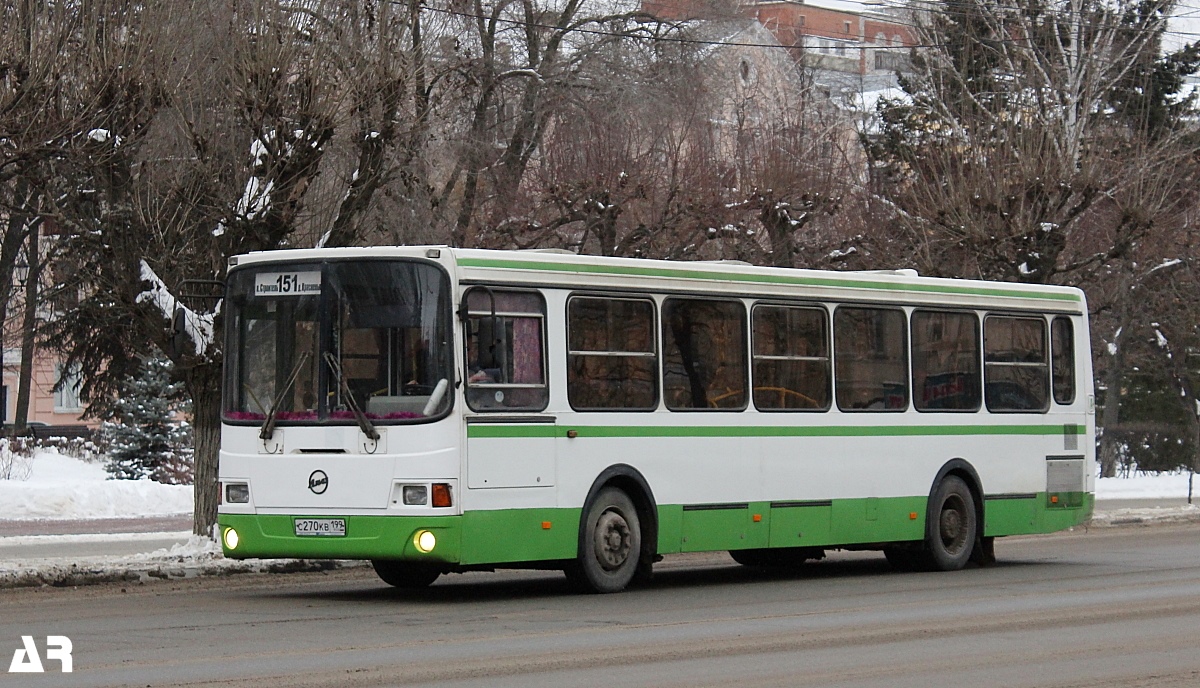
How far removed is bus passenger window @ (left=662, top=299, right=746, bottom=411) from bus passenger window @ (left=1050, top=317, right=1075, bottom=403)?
187 inches

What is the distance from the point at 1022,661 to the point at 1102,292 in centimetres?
2800

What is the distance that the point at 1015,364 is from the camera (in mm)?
19312

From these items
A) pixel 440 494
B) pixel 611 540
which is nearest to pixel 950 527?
pixel 611 540

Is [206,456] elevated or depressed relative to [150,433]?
depressed

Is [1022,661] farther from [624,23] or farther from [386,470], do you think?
[624,23]

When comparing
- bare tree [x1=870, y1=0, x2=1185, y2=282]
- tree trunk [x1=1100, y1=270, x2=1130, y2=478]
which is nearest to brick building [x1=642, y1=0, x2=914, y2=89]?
bare tree [x1=870, y1=0, x2=1185, y2=282]

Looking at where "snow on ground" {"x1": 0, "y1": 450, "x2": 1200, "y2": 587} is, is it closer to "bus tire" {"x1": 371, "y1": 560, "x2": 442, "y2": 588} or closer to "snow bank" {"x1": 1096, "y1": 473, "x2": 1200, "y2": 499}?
"snow bank" {"x1": 1096, "y1": 473, "x2": 1200, "y2": 499}

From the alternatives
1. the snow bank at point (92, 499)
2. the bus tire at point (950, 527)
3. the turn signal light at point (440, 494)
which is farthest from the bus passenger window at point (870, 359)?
the snow bank at point (92, 499)

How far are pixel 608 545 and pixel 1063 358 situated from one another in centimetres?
684

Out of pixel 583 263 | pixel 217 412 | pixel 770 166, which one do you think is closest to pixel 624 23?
pixel 770 166

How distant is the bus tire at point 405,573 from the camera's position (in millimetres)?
15609

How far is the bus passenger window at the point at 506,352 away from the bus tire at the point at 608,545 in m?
1.03

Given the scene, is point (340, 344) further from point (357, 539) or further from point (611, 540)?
point (611, 540)

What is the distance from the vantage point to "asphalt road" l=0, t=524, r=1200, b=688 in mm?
10102
